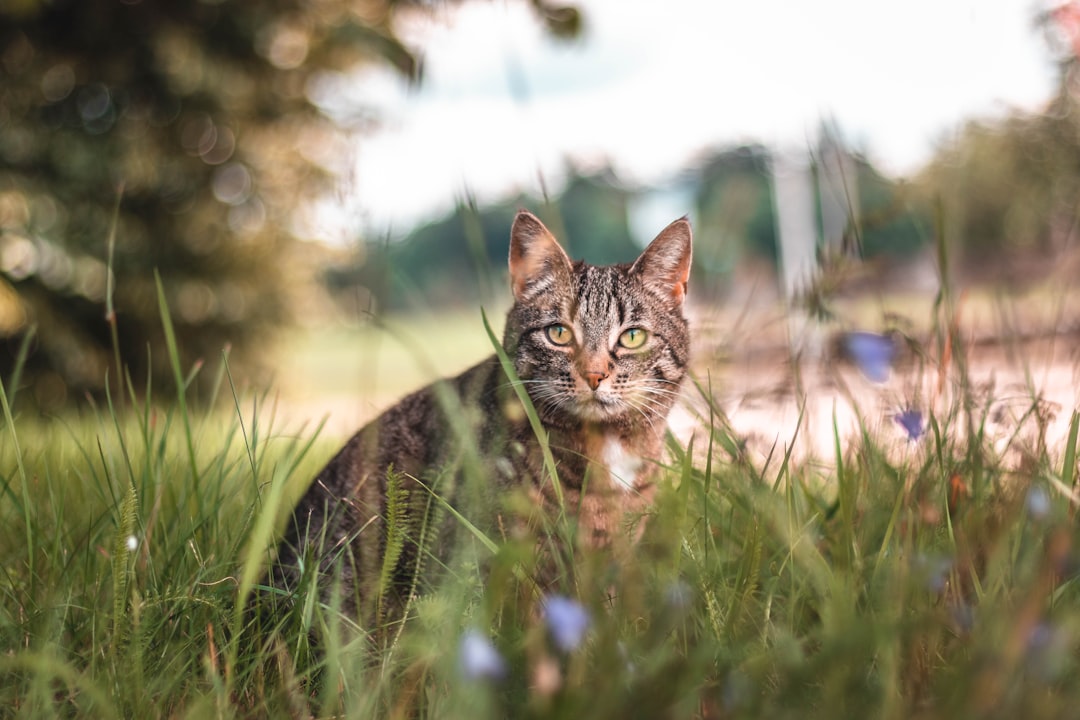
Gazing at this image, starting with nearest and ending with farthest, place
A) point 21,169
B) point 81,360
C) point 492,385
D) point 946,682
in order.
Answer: point 946,682
point 492,385
point 21,169
point 81,360

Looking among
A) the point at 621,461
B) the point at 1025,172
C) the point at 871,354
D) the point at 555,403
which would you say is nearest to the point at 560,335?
the point at 555,403

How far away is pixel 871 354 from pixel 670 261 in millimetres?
1127

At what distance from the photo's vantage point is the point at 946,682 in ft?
4.51

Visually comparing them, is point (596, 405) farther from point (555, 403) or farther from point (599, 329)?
point (599, 329)

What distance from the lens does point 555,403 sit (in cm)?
273

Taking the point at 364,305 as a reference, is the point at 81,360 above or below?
above

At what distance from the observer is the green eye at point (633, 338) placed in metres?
2.92

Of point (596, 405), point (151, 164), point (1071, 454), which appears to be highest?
point (151, 164)

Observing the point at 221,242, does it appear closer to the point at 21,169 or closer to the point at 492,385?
the point at 21,169

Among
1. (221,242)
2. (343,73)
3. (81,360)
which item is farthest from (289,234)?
(81,360)

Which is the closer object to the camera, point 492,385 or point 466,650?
point 466,650

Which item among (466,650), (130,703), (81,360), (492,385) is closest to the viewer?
(466,650)

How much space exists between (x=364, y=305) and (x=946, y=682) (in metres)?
1.11

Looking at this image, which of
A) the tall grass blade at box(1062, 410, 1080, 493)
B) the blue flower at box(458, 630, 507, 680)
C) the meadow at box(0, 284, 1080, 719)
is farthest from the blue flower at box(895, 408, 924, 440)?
the blue flower at box(458, 630, 507, 680)
